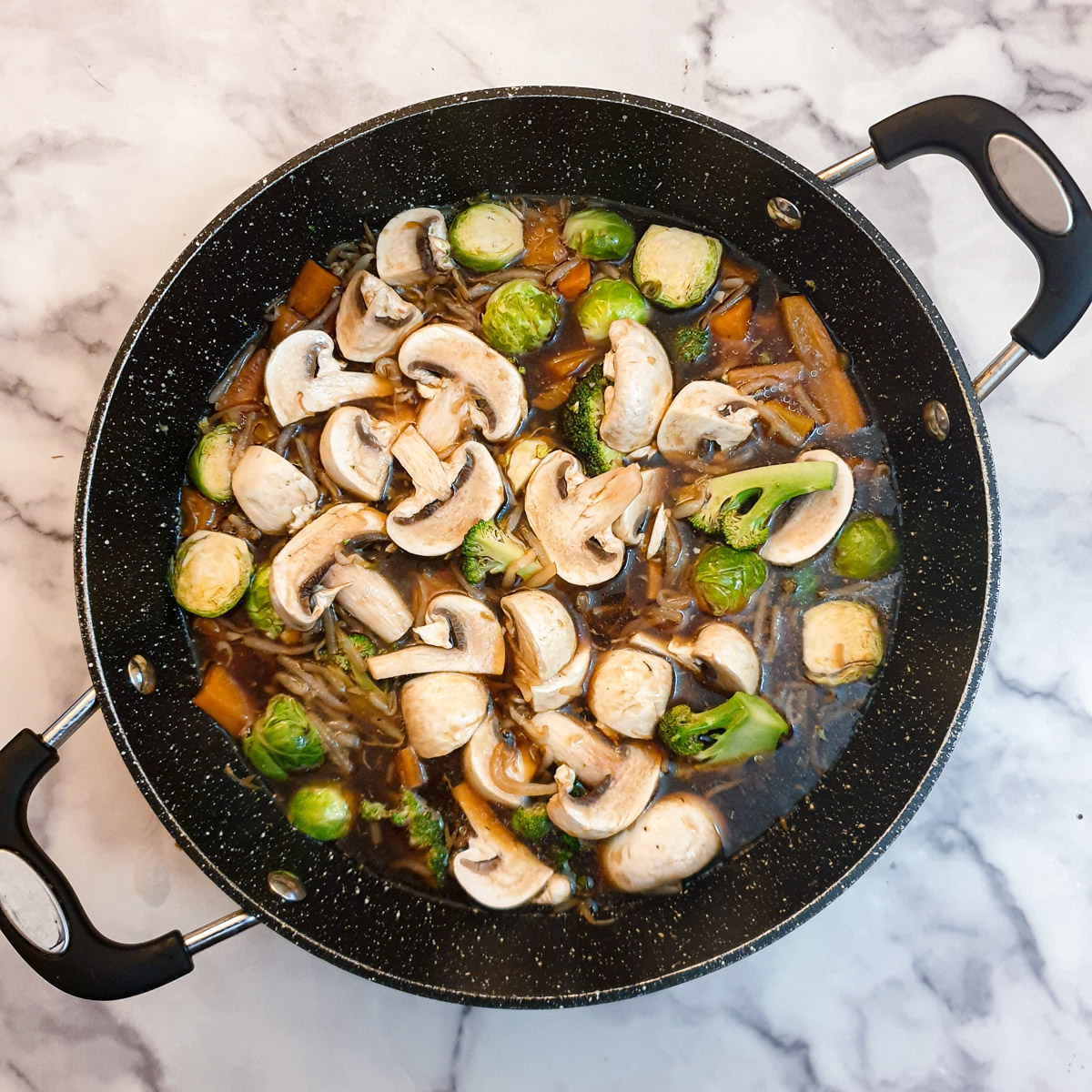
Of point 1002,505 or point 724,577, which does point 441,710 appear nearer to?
point 724,577

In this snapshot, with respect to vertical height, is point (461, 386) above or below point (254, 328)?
above

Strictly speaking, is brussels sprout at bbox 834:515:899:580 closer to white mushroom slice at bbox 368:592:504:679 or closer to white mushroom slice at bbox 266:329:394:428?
white mushroom slice at bbox 368:592:504:679

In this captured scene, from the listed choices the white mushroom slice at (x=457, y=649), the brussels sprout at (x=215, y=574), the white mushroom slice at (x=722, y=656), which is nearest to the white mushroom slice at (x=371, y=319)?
the brussels sprout at (x=215, y=574)

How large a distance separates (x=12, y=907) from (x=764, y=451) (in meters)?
2.36

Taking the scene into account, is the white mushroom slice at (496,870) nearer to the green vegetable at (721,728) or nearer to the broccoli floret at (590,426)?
the green vegetable at (721,728)

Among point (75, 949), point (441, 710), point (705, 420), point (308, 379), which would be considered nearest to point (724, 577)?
point (705, 420)

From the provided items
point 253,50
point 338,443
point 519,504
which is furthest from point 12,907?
point 253,50

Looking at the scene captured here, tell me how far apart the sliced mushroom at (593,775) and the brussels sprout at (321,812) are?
0.60m

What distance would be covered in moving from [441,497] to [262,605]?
0.63m

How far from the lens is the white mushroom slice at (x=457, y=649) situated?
2.59m

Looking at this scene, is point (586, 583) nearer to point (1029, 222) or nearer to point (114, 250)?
point (1029, 222)

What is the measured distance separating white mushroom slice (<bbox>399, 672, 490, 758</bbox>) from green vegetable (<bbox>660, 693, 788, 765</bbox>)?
0.55m

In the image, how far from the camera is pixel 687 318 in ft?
9.26

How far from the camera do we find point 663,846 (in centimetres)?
258
